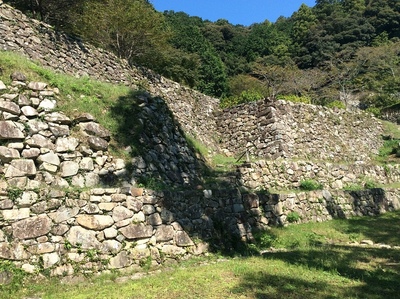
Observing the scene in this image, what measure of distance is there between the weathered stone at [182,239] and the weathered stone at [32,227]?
2426 mm

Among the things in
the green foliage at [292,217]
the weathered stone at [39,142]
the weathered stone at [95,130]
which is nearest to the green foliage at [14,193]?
the weathered stone at [39,142]

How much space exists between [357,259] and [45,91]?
24.4 ft

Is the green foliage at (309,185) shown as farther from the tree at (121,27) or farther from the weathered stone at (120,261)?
the tree at (121,27)

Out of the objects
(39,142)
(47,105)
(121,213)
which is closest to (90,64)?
(47,105)

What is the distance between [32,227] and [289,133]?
12.0m

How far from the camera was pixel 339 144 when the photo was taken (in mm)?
17312

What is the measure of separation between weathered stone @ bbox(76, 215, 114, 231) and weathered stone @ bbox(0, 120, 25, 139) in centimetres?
199

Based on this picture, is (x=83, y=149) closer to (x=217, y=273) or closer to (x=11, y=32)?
(x=217, y=273)

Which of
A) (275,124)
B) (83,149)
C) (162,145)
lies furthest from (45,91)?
(275,124)

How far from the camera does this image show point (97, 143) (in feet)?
24.3

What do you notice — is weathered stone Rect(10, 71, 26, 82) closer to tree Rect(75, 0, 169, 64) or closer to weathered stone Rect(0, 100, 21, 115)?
weathered stone Rect(0, 100, 21, 115)

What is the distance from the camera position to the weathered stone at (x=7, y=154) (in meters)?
5.99

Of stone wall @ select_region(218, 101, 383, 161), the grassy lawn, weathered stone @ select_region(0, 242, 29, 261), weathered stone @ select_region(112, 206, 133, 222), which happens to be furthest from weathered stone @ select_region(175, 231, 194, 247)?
stone wall @ select_region(218, 101, 383, 161)

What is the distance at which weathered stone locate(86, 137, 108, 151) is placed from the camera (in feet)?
24.0
